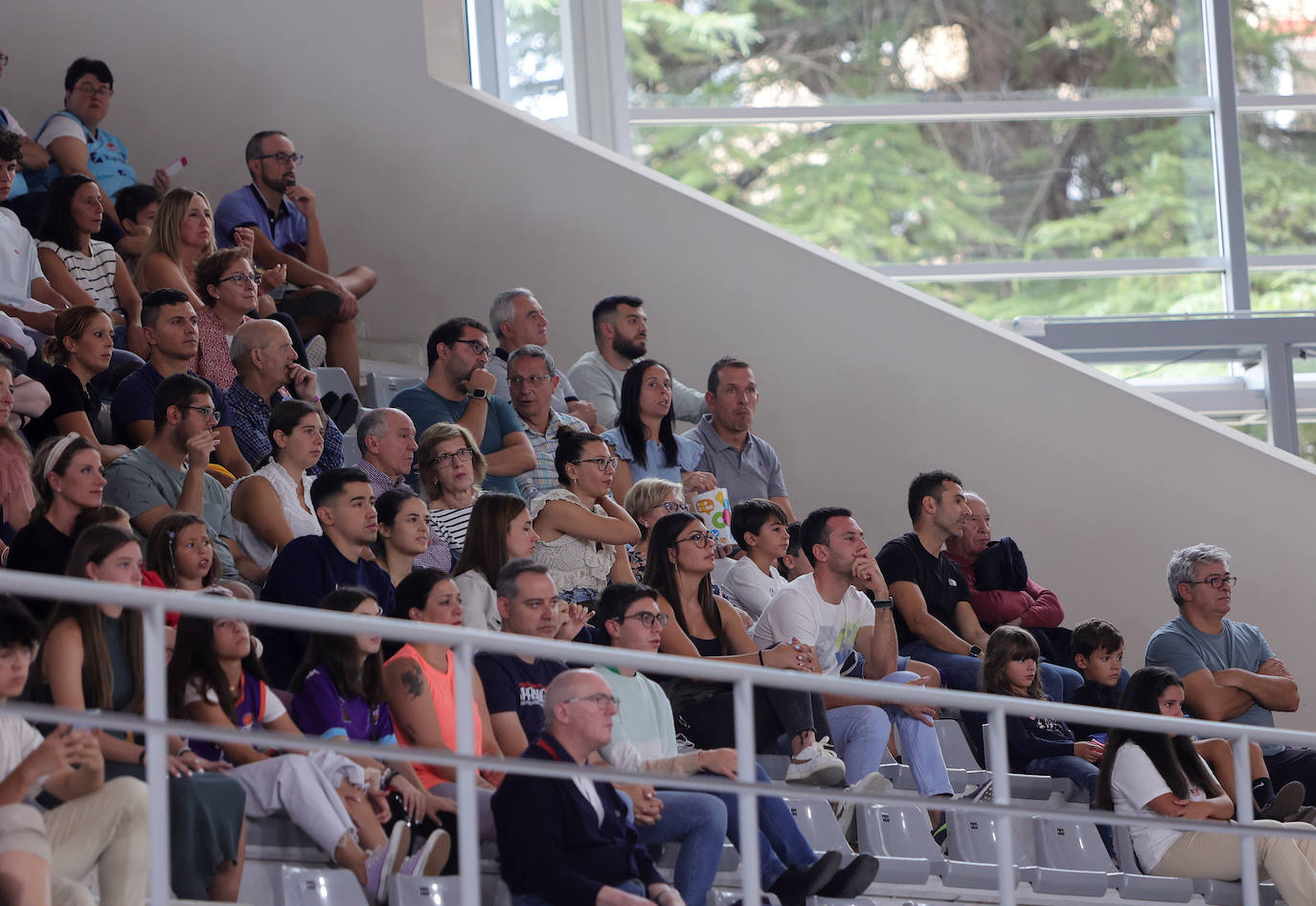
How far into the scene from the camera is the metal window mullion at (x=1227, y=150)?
867cm

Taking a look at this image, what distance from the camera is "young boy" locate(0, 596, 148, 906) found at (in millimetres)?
2453

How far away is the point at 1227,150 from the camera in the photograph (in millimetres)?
8711

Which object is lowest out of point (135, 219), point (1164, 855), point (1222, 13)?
point (1164, 855)

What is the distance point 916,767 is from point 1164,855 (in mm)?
650

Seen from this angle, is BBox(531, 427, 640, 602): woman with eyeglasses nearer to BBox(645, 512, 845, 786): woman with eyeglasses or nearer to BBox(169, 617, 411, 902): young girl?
BBox(645, 512, 845, 786): woman with eyeglasses

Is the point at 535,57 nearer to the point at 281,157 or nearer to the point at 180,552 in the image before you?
the point at 281,157

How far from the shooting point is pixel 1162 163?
347 inches

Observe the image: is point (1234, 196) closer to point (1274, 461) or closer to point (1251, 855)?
point (1274, 461)

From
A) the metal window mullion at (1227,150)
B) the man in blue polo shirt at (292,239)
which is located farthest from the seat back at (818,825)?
the metal window mullion at (1227,150)

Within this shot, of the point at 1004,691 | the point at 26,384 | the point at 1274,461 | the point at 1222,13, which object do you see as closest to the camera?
the point at 26,384

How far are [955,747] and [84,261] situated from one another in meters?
2.97

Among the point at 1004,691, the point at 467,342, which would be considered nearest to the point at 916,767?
the point at 1004,691

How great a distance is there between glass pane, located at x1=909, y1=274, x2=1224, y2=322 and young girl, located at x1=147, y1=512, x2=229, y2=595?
5741 mm

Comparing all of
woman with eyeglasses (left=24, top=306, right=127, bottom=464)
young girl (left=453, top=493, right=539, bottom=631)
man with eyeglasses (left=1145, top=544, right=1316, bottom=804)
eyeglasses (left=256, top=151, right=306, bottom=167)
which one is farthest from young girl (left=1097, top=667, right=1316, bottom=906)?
eyeglasses (left=256, top=151, right=306, bottom=167)
